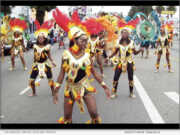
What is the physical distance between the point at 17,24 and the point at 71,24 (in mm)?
3508

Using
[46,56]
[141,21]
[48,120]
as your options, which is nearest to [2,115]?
[48,120]

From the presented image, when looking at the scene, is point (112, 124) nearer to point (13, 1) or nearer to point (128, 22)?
point (128, 22)

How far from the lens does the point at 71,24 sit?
441cm

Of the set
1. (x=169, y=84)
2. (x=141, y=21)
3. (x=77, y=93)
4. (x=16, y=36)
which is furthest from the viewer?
(x=16, y=36)

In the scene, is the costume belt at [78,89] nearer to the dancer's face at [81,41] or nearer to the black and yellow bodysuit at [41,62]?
the dancer's face at [81,41]

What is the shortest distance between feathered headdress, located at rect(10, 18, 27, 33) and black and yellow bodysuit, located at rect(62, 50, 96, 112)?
11.5ft

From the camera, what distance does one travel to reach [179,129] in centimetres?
509

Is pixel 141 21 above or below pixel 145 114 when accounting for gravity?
above

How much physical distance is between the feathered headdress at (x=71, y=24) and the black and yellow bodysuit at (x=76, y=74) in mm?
389

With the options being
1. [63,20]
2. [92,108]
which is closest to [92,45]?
[63,20]

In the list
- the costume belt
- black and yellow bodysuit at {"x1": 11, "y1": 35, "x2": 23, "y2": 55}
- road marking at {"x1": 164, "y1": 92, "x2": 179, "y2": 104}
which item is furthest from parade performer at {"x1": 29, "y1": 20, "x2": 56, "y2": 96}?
road marking at {"x1": 164, "y1": 92, "x2": 179, "y2": 104}

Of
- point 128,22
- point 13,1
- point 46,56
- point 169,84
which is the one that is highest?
point 13,1

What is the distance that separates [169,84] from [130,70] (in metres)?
3.04

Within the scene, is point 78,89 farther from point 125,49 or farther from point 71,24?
point 125,49
